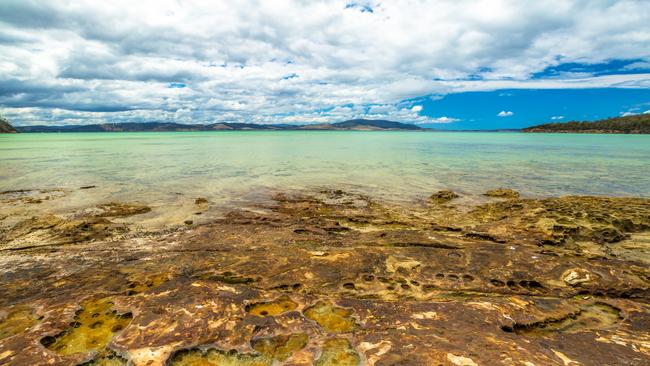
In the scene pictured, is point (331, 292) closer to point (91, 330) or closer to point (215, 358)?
point (215, 358)

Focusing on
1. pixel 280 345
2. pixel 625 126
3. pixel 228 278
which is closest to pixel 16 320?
pixel 228 278

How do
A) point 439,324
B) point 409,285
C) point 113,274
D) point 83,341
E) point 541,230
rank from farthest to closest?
point 541,230 → point 113,274 → point 409,285 → point 439,324 → point 83,341

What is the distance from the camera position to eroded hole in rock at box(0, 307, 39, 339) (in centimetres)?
503

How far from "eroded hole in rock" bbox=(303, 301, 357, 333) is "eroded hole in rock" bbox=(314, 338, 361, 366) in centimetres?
36

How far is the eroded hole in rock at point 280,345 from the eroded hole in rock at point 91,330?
6.69 feet

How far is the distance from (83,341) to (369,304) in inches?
171

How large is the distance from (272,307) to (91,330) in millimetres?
2738

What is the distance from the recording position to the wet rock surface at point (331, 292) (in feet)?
14.9

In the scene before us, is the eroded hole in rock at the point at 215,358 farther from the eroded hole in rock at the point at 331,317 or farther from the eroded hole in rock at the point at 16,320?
the eroded hole in rock at the point at 16,320

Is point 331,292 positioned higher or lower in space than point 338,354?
lower

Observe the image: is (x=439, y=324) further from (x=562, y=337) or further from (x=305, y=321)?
(x=305, y=321)

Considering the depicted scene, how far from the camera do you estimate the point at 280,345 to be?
15.5 feet

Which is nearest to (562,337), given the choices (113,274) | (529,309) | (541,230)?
(529,309)

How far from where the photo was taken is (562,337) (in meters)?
4.90
